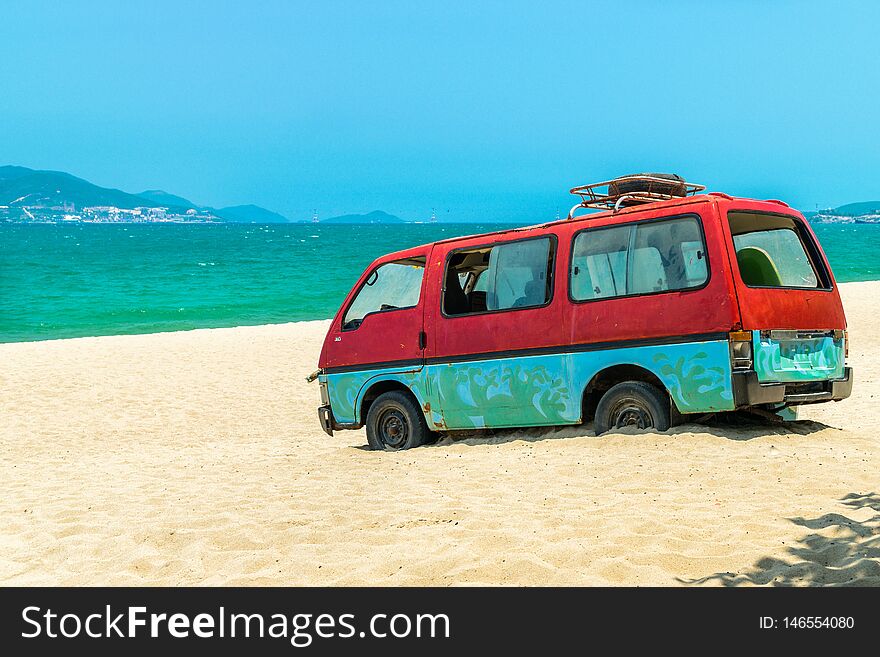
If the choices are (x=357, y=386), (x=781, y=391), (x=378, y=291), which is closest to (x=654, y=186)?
(x=781, y=391)

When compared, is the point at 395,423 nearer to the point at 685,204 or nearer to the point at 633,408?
the point at 633,408

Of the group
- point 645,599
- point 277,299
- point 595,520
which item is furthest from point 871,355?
point 277,299

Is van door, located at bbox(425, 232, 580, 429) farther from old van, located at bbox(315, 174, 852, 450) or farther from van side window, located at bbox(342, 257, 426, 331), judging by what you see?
van side window, located at bbox(342, 257, 426, 331)

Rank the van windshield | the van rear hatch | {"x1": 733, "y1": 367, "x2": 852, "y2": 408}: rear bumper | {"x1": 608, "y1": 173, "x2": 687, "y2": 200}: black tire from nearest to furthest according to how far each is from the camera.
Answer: {"x1": 733, "y1": 367, "x2": 852, "y2": 408}: rear bumper → the van rear hatch → the van windshield → {"x1": 608, "y1": 173, "x2": 687, "y2": 200}: black tire

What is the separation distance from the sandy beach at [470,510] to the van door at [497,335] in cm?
37

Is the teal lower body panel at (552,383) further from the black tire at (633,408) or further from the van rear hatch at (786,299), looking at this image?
the van rear hatch at (786,299)

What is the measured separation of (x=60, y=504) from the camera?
843 centimetres

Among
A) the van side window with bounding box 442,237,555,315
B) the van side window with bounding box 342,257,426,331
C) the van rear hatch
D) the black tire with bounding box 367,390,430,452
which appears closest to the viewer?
the van rear hatch

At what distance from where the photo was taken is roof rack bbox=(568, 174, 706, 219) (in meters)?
9.31

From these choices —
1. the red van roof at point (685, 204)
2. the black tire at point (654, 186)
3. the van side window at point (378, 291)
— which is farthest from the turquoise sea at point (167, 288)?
the red van roof at point (685, 204)

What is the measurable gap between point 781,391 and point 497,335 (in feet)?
9.24

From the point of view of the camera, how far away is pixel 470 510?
6.98 m

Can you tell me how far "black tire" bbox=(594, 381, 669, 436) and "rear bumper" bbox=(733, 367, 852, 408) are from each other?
2.51 ft

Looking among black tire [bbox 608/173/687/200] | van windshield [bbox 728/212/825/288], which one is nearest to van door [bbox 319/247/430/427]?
black tire [bbox 608/173/687/200]
